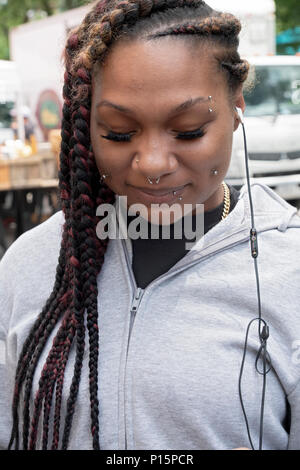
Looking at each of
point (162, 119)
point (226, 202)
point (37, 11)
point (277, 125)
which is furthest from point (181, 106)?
point (37, 11)

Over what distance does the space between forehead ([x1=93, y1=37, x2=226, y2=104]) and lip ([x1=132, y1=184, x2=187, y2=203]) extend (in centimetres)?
20

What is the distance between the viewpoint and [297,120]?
8156 millimetres

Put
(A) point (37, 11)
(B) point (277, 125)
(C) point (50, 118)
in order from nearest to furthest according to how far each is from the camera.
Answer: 1. (B) point (277, 125)
2. (C) point (50, 118)
3. (A) point (37, 11)

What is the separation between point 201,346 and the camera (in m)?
1.37

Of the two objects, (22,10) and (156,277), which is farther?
(22,10)

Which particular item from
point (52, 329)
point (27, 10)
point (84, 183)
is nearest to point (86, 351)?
point (52, 329)

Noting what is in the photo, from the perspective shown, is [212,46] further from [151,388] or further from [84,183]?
[151,388]

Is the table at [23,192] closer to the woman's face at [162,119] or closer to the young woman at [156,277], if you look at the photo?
the young woman at [156,277]

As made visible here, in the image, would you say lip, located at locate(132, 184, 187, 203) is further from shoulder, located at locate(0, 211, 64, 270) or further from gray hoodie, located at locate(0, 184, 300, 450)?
shoulder, located at locate(0, 211, 64, 270)

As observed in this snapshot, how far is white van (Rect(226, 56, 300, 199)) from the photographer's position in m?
7.92

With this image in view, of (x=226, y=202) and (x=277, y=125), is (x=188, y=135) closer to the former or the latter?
(x=226, y=202)

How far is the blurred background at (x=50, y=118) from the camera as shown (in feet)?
24.6

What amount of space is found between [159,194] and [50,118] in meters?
10.3

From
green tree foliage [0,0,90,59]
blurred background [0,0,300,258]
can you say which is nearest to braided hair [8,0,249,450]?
blurred background [0,0,300,258]
